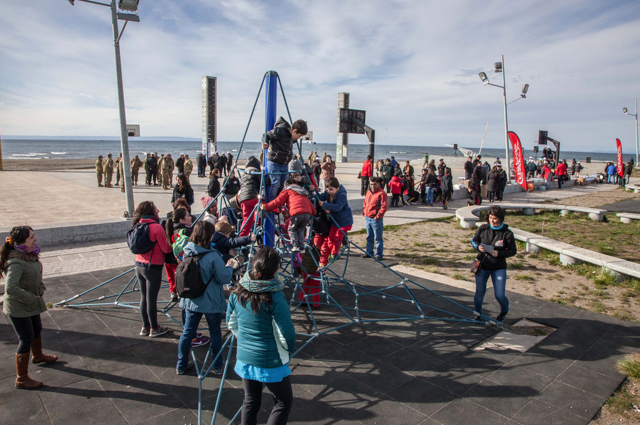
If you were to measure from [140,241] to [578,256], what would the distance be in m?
7.87

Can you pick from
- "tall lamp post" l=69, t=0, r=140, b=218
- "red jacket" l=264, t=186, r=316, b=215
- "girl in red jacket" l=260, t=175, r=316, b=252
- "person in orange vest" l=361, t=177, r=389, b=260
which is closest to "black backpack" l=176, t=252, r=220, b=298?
"girl in red jacket" l=260, t=175, r=316, b=252

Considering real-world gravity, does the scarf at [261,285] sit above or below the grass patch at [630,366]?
above

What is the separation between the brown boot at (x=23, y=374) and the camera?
368cm

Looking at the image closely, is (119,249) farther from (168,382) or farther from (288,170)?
(168,382)

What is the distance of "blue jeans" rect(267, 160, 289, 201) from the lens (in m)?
5.63

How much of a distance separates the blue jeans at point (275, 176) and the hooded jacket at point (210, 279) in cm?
205

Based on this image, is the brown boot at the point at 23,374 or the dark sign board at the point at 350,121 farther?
the dark sign board at the point at 350,121

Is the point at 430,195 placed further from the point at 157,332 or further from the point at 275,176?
the point at 157,332

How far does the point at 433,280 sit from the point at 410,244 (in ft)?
8.73

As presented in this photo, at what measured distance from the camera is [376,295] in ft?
21.1

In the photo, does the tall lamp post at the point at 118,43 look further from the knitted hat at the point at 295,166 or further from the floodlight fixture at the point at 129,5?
the knitted hat at the point at 295,166

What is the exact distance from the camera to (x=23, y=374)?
3721 millimetres

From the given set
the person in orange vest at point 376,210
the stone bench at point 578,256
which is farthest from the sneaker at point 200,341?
the stone bench at point 578,256

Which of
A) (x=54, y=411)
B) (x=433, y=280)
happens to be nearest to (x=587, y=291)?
(x=433, y=280)
